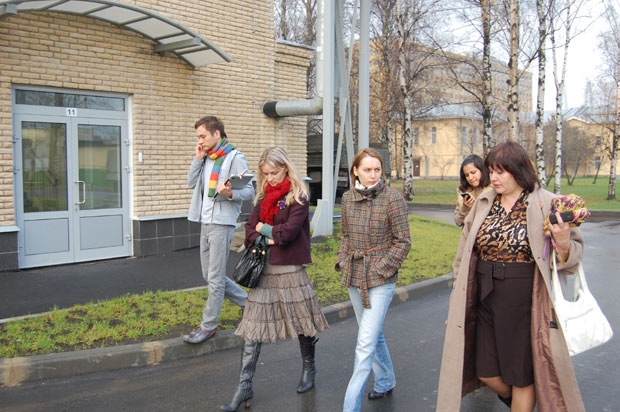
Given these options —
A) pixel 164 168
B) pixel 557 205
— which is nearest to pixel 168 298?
pixel 164 168

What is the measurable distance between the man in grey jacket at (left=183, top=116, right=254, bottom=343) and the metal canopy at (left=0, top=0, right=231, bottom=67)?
435cm

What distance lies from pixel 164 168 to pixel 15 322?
5.22 m

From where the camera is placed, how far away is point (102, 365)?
5129 millimetres

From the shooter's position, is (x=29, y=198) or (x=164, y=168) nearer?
(x=29, y=198)

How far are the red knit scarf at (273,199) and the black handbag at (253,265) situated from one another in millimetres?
157

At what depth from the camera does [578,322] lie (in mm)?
3211

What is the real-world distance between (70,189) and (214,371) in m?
5.49

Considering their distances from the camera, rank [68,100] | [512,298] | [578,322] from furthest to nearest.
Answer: [68,100] < [512,298] < [578,322]

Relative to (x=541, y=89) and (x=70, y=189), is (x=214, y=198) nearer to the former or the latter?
(x=70, y=189)

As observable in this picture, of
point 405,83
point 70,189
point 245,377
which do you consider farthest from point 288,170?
point 405,83

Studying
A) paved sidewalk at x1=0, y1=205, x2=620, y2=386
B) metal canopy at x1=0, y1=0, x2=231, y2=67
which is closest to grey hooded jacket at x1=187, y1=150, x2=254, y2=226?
paved sidewalk at x1=0, y1=205, x2=620, y2=386

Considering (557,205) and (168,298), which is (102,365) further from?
(557,205)

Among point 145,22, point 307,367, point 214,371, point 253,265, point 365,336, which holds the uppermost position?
point 145,22

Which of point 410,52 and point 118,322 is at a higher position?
point 410,52
